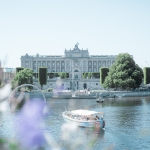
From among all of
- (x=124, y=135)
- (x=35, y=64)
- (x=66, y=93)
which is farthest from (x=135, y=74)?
(x=35, y=64)

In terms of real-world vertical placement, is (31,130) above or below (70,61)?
below

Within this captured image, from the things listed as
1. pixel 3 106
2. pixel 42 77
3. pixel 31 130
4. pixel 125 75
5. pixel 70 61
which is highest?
pixel 70 61

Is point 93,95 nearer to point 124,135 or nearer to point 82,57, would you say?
point 124,135

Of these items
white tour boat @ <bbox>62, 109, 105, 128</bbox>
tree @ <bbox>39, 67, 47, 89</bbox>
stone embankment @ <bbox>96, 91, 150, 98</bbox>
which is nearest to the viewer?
white tour boat @ <bbox>62, 109, 105, 128</bbox>

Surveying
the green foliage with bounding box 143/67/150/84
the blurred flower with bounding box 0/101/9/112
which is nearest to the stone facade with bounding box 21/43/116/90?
the green foliage with bounding box 143/67/150/84

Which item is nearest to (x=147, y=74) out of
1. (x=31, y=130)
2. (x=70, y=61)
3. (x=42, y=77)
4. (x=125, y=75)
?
(x=125, y=75)

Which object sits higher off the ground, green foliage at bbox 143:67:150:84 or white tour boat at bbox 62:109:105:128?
green foliage at bbox 143:67:150:84

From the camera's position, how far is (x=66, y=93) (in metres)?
80.6

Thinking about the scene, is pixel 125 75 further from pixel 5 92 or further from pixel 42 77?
pixel 5 92

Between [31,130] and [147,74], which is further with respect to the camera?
[147,74]

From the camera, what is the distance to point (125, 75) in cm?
7875

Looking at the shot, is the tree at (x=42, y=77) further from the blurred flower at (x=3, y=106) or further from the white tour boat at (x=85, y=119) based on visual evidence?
the blurred flower at (x=3, y=106)

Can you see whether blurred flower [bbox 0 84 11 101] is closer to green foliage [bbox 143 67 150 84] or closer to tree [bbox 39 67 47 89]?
tree [bbox 39 67 47 89]

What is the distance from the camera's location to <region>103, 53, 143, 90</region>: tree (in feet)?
258
